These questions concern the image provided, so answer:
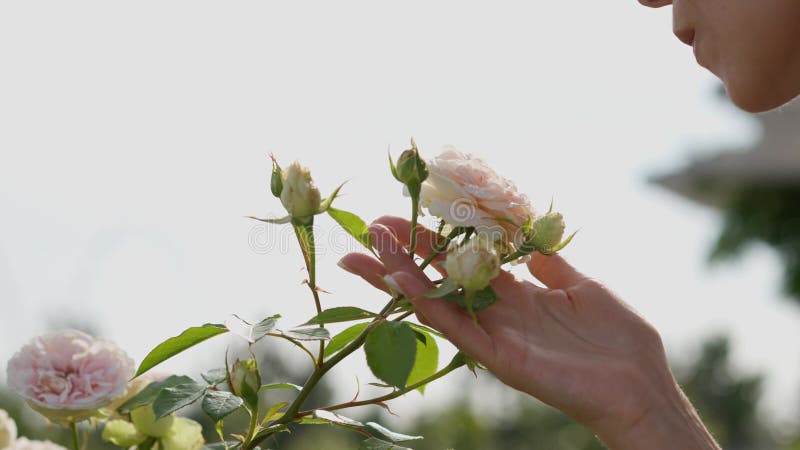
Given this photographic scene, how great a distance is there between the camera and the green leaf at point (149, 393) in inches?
30.6

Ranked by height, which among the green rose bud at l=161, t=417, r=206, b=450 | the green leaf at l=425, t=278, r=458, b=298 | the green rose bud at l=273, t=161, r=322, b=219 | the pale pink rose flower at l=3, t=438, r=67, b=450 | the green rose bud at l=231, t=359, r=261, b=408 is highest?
the green rose bud at l=273, t=161, r=322, b=219

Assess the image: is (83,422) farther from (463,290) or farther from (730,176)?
(730,176)

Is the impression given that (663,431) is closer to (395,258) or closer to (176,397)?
(395,258)

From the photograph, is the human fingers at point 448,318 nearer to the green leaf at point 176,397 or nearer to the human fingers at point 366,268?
the human fingers at point 366,268

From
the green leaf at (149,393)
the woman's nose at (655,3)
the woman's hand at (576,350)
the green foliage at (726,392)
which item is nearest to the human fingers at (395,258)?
the woman's hand at (576,350)

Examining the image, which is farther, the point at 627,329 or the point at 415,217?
the point at 627,329

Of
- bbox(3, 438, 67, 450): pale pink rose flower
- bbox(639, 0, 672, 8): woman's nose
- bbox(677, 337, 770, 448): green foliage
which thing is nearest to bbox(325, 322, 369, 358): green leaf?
bbox(3, 438, 67, 450): pale pink rose flower

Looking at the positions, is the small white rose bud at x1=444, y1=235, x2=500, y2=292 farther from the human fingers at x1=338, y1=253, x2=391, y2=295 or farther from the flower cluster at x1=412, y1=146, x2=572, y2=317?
the human fingers at x1=338, y1=253, x2=391, y2=295

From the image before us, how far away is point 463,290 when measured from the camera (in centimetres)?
75

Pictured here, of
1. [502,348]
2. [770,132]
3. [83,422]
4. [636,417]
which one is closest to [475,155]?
[502,348]

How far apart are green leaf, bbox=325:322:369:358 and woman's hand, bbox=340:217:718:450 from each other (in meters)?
0.05

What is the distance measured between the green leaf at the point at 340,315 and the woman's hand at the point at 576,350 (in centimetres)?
6

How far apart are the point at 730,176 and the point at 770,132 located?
49cm

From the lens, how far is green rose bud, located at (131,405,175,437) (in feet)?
2.62
